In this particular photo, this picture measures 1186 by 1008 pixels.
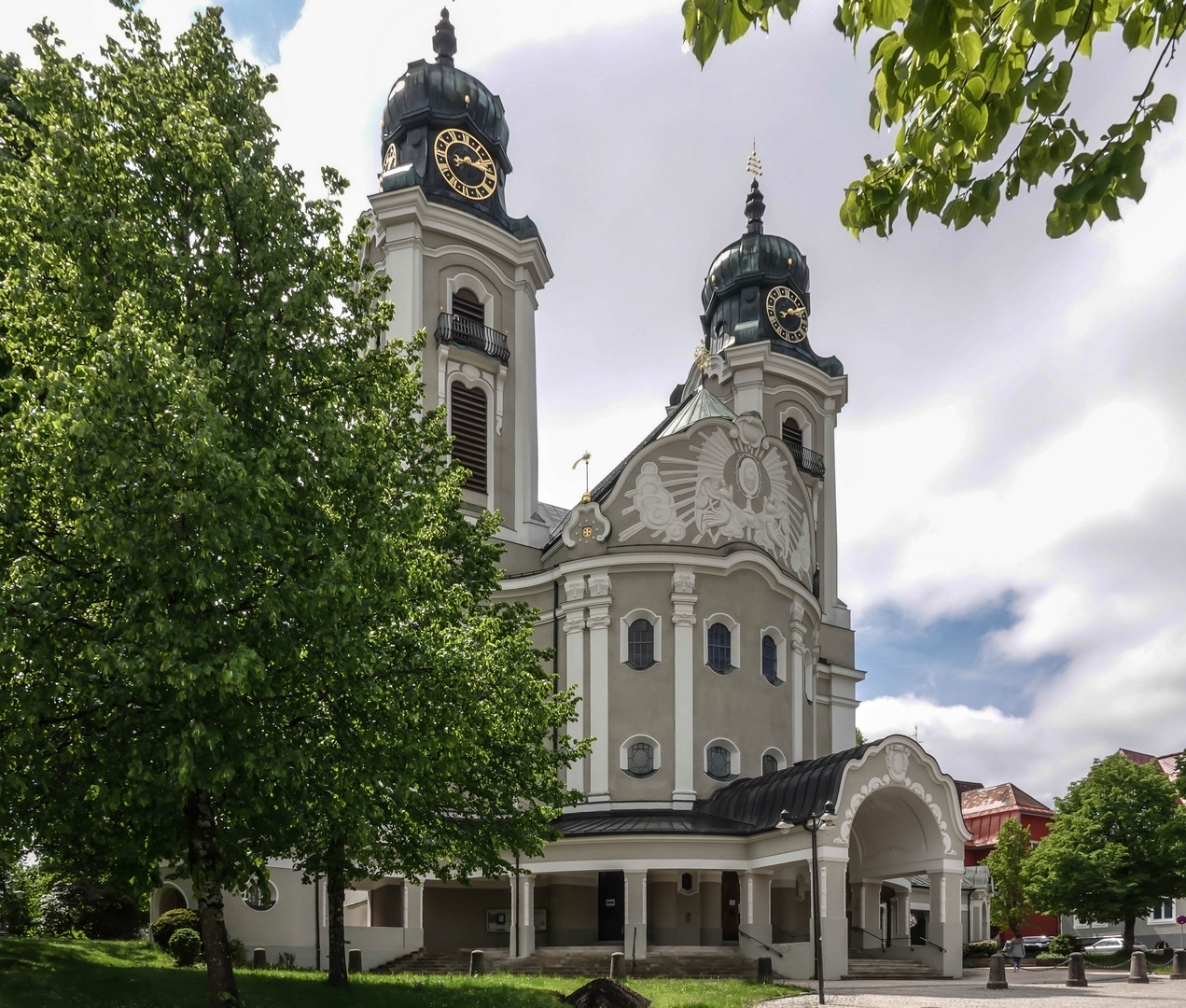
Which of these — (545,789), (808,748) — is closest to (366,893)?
(808,748)

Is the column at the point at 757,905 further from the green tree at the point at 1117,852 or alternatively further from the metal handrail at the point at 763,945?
the green tree at the point at 1117,852

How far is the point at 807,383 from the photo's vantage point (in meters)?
47.2

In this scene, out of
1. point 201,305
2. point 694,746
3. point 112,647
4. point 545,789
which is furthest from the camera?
point 694,746

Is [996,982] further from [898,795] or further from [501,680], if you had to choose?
[501,680]

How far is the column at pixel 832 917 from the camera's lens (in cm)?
2741

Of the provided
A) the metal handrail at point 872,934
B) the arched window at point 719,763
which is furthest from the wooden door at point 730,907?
the metal handrail at point 872,934

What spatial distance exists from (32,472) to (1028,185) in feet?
35.3

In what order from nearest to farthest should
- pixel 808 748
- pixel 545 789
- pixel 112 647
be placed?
pixel 112 647
pixel 545 789
pixel 808 748

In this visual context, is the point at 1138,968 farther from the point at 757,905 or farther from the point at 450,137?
the point at 450,137

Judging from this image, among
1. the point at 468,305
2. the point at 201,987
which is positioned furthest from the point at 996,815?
the point at 201,987

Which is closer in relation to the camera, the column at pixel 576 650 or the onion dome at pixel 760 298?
the column at pixel 576 650

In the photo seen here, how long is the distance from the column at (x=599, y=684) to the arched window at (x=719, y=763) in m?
3.12

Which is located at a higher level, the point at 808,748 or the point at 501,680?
the point at 501,680

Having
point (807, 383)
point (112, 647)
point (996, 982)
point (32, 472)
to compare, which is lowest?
point (996, 982)
